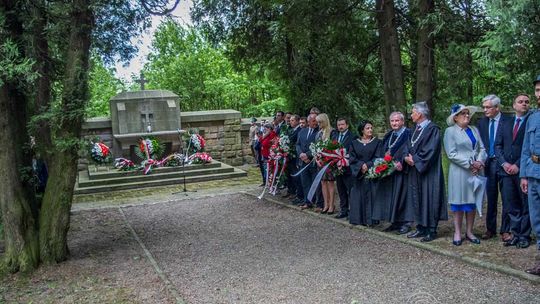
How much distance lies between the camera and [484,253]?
577 cm

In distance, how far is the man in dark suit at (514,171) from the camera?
5898 millimetres

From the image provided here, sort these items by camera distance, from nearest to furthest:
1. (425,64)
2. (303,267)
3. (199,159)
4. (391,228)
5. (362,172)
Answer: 1. (303,267)
2. (391,228)
3. (362,172)
4. (425,64)
5. (199,159)

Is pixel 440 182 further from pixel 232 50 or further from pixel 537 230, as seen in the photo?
pixel 232 50

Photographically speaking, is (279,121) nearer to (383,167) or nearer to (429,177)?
(383,167)

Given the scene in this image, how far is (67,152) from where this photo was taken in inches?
248

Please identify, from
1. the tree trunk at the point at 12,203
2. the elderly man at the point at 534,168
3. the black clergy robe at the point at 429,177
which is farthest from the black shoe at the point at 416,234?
the tree trunk at the point at 12,203

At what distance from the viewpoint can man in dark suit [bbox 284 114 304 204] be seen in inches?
395

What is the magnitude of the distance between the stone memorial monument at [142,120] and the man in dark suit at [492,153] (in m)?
10.5

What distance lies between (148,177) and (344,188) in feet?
23.3

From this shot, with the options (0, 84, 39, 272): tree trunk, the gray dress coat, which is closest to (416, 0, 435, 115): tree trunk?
the gray dress coat

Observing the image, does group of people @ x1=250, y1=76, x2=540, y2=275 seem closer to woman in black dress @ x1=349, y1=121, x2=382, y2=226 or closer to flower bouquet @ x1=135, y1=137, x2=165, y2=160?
woman in black dress @ x1=349, y1=121, x2=382, y2=226

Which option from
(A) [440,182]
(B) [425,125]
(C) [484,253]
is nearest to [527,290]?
(C) [484,253]

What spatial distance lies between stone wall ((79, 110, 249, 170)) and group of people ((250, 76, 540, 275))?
30.9 ft

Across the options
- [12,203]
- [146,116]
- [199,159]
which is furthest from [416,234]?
[146,116]
